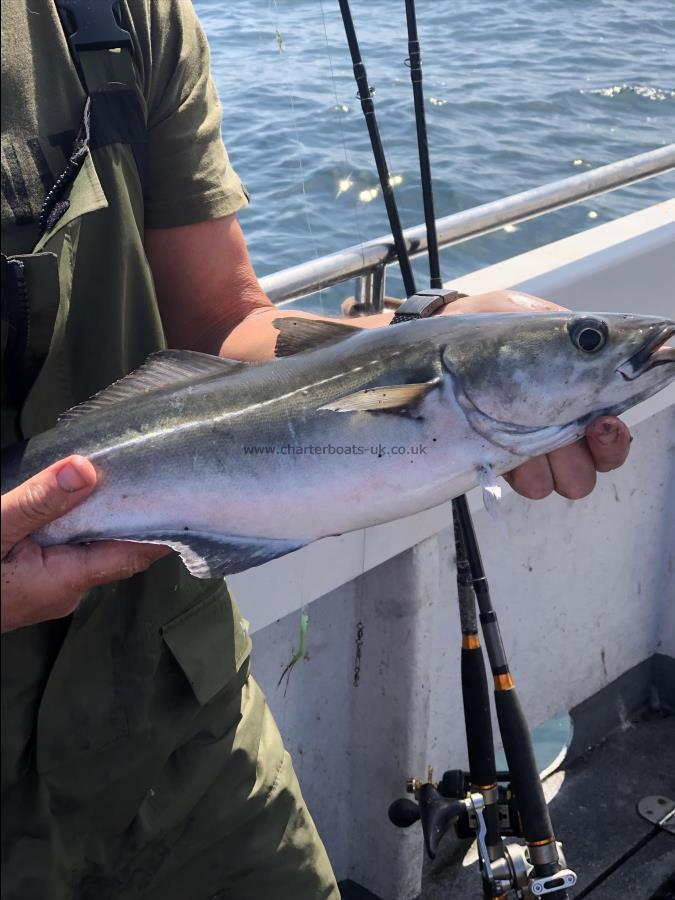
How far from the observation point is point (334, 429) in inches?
68.0

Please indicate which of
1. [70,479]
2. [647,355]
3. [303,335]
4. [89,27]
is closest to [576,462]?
[647,355]

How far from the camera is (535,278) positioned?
10.2 feet

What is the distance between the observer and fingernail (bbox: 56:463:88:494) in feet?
4.92

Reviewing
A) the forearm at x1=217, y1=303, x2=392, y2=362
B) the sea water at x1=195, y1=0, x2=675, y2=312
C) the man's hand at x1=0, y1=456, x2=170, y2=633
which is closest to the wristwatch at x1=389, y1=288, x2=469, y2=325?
the forearm at x1=217, y1=303, x2=392, y2=362

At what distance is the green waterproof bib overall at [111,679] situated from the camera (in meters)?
1.67

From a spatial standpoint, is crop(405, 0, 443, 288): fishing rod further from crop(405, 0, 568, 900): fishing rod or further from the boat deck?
the boat deck

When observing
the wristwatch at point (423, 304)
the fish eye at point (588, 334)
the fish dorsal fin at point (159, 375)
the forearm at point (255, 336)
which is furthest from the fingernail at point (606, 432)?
the fish dorsal fin at point (159, 375)

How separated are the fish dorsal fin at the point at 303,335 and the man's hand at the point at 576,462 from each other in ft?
1.18

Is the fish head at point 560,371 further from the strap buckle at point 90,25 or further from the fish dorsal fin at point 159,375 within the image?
the strap buckle at point 90,25

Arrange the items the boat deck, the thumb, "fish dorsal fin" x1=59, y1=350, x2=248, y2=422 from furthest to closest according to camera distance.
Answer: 1. the boat deck
2. "fish dorsal fin" x1=59, y1=350, x2=248, y2=422
3. the thumb

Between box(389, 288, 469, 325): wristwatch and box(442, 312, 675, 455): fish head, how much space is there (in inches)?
10.6

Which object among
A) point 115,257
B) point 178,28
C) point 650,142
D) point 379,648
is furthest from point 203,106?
point 650,142

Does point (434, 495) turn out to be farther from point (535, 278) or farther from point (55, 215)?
point (535, 278)

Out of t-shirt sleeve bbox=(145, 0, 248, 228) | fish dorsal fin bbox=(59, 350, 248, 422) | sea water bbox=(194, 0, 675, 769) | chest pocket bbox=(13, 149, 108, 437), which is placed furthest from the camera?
sea water bbox=(194, 0, 675, 769)
